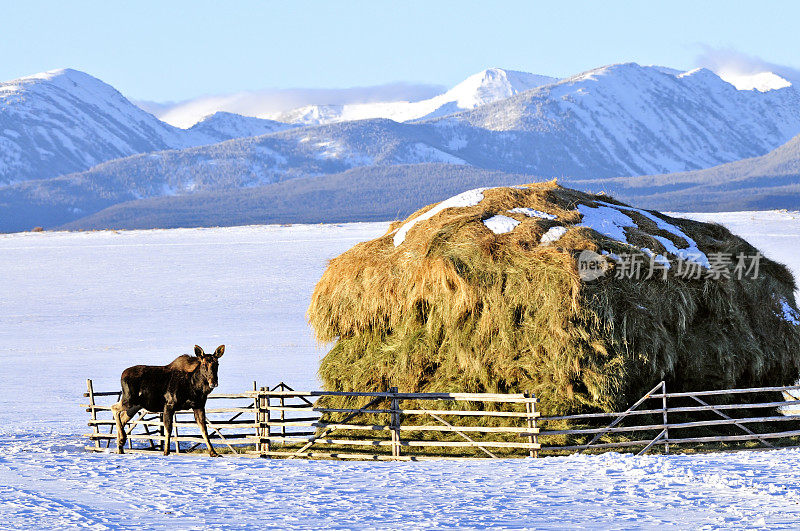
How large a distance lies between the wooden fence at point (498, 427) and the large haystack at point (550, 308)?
318mm

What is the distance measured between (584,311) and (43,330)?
30803mm

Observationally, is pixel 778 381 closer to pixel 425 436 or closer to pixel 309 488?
pixel 425 436

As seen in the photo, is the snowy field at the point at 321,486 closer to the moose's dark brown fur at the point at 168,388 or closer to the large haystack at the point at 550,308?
the moose's dark brown fur at the point at 168,388

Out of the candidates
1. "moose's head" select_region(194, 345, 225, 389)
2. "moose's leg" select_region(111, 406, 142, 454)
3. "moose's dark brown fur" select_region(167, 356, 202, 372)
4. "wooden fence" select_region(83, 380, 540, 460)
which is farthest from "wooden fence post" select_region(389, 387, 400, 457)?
"moose's leg" select_region(111, 406, 142, 454)

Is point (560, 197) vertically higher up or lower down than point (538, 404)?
higher up

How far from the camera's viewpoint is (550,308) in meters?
15.6

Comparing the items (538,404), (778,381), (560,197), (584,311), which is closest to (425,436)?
(538,404)

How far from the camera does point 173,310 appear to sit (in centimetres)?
4531

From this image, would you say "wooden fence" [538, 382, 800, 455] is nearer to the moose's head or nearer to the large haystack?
the large haystack

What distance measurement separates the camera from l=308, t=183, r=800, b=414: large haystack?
15.6 m

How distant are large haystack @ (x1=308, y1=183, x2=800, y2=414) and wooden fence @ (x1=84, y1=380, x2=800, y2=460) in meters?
0.32

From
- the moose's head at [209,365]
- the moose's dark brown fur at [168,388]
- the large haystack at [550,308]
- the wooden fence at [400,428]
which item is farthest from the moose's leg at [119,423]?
the large haystack at [550,308]

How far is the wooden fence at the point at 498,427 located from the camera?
15273mm

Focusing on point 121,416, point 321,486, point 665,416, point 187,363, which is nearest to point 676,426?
point 665,416
